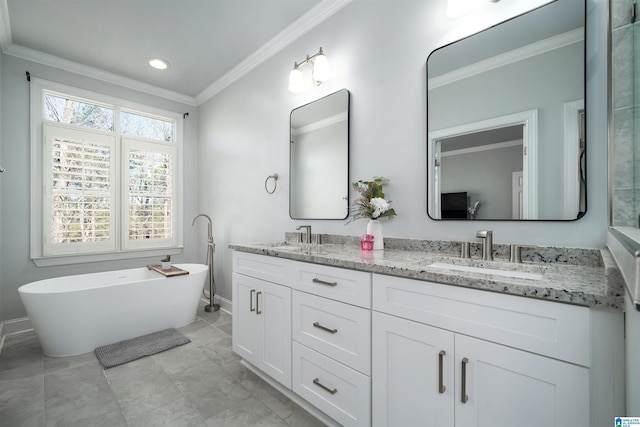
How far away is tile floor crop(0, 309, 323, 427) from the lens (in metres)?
1.62

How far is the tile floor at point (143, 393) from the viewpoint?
1624mm

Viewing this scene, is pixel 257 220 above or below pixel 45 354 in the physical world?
above

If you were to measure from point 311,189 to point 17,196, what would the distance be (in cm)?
291

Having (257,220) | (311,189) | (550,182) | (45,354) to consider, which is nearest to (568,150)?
(550,182)

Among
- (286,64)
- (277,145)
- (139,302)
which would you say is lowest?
(139,302)

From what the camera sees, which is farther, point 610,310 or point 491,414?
point 491,414

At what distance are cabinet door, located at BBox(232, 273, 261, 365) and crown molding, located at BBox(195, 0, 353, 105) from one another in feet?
6.95

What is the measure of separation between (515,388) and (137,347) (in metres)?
2.72

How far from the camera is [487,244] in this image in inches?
55.8

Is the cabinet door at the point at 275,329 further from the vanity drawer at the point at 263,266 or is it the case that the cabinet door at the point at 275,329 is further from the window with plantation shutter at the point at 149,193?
the window with plantation shutter at the point at 149,193

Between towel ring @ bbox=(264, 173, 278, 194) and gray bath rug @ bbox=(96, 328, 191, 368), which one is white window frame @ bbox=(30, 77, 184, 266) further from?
towel ring @ bbox=(264, 173, 278, 194)

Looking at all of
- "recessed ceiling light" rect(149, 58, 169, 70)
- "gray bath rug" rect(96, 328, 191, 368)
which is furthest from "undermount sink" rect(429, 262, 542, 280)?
"recessed ceiling light" rect(149, 58, 169, 70)

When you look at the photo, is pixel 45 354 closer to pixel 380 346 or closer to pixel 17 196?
pixel 17 196

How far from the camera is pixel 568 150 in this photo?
1.28m
